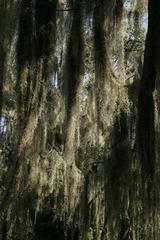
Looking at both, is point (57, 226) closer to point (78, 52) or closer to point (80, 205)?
point (80, 205)

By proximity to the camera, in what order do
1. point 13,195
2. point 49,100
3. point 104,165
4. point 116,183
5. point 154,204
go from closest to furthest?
1. point 154,204
2. point 13,195
3. point 49,100
4. point 116,183
5. point 104,165

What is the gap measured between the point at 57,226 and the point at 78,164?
2.09 meters

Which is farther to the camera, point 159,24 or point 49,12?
point 49,12

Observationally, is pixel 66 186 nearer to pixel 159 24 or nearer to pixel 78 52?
pixel 78 52

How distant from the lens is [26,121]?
4.54 meters

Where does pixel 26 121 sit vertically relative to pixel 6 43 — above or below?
below

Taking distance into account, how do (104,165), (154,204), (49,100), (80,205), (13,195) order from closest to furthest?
(154,204) < (13,195) < (49,100) < (104,165) < (80,205)

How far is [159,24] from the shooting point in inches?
164

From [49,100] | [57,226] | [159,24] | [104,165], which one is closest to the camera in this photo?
[159,24]

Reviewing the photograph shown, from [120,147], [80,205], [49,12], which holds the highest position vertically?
[49,12]

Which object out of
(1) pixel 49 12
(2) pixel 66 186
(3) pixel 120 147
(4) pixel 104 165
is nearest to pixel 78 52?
(1) pixel 49 12

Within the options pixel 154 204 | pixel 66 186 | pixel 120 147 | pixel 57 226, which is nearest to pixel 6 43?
pixel 154 204

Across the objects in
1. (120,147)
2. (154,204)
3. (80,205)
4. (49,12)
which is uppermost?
(49,12)

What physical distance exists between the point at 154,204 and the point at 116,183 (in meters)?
2.79
